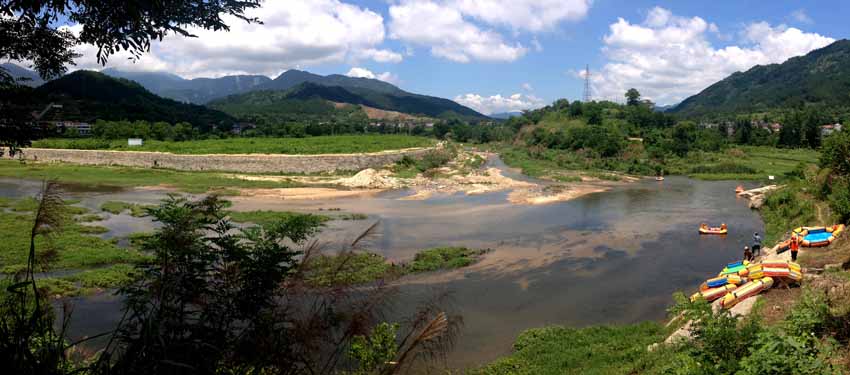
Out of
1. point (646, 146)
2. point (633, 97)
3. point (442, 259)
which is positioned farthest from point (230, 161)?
point (633, 97)

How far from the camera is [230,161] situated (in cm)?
5291

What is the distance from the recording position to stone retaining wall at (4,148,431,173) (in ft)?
172

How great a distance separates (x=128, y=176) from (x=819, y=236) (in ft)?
170

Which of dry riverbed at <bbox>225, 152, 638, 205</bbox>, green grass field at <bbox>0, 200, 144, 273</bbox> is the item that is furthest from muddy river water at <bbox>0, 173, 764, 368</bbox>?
green grass field at <bbox>0, 200, 144, 273</bbox>

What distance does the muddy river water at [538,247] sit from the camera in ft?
49.5

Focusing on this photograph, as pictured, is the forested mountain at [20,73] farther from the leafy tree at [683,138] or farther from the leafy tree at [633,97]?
the leafy tree at [633,97]

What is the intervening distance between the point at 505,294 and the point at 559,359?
568cm

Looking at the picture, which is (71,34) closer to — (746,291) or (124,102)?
(746,291)

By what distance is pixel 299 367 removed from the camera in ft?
13.9

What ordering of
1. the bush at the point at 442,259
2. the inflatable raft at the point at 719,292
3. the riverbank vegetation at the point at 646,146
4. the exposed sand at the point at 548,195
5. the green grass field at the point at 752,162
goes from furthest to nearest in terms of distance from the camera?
the riverbank vegetation at the point at 646,146 < the green grass field at the point at 752,162 < the exposed sand at the point at 548,195 < the bush at the point at 442,259 < the inflatable raft at the point at 719,292

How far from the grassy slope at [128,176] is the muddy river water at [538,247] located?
3.54 meters

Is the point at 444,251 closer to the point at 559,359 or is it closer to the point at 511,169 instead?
the point at 559,359

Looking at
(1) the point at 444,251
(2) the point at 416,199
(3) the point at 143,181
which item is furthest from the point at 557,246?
(3) the point at 143,181

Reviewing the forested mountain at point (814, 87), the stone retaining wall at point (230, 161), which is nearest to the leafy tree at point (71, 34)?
the stone retaining wall at point (230, 161)
